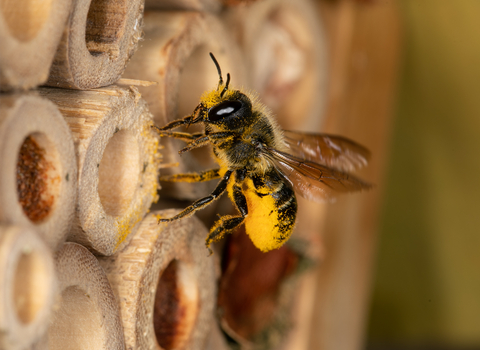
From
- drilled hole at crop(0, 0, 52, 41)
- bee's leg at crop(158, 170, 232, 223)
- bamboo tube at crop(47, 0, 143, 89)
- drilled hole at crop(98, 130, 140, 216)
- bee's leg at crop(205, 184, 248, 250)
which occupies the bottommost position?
bee's leg at crop(205, 184, 248, 250)

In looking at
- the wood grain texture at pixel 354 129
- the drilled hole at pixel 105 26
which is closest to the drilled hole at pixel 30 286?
the drilled hole at pixel 105 26

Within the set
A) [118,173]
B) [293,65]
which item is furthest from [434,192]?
[118,173]

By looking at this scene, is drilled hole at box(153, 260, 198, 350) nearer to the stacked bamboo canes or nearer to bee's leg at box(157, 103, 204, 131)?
the stacked bamboo canes

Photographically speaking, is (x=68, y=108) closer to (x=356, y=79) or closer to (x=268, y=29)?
(x=268, y=29)

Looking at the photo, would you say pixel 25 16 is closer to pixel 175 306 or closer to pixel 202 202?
pixel 202 202

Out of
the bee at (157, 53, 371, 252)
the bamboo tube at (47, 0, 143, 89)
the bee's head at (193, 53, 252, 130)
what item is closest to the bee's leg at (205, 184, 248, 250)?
the bee at (157, 53, 371, 252)

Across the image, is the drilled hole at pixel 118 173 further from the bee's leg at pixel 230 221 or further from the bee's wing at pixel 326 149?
the bee's wing at pixel 326 149

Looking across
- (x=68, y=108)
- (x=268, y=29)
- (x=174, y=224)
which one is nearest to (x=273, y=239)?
(x=174, y=224)
